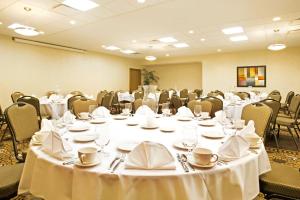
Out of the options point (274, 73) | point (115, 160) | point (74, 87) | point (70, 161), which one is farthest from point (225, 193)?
point (274, 73)

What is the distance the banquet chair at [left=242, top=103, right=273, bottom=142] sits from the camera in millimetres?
2249

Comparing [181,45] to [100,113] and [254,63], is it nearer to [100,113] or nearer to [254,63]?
[254,63]

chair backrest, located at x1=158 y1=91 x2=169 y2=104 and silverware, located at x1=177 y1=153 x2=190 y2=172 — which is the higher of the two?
chair backrest, located at x1=158 y1=91 x2=169 y2=104

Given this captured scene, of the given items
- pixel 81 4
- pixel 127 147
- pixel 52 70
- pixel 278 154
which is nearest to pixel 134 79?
pixel 52 70

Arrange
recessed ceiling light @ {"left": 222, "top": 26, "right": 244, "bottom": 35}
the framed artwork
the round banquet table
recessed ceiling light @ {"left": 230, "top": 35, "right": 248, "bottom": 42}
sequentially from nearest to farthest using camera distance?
the round banquet table → recessed ceiling light @ {"left": 222, "top": 26, "right": 244, "bottom": 35} → recessed ceiling light @ {"left": 230, "top": 35, "right": 248, "bottom": 42} → the framed artwork

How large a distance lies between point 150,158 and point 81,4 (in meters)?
4.32

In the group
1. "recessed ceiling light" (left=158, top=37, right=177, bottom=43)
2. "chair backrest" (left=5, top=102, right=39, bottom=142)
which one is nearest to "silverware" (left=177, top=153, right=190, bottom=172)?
"chair backrest" (left=5, top=102, right=39, bottom=142)

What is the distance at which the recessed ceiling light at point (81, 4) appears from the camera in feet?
14.2

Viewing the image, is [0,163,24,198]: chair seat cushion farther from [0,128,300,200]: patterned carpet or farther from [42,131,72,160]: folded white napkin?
[0,128,300,200]: patterned carpet

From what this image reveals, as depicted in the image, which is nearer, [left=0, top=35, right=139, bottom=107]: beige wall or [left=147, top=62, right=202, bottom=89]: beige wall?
[left=0, top=35, right=139, bottom=107]: beige wall

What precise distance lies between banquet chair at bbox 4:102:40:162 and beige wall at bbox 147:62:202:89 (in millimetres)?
11313

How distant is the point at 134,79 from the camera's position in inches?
553

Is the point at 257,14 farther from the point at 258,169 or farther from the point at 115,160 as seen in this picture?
the point at 115,160

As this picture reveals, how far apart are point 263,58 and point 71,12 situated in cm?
918
